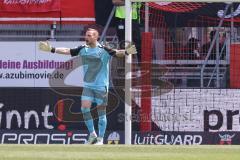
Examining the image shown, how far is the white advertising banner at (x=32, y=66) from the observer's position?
1580 centimetres

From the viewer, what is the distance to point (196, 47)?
53.8 feet

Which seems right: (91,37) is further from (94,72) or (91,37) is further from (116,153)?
(116,153)

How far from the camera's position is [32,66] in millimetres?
15969

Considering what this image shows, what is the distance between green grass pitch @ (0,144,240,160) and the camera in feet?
32.7

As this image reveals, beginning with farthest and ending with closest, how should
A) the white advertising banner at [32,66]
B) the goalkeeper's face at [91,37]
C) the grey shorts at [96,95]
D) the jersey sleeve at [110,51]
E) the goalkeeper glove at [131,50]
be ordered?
1. the white advertising banner at [32,66]
2. the grey shorts at [96,95]
3. the jersey sleeve at [110,51]
4. the goalkeeper's face at [91,37]
5. the goalkeeper glove at [131,50]

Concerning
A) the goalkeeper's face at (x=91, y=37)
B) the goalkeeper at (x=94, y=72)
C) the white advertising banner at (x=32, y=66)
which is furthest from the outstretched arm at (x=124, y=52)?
the white advertising banner at (x=32, y=66)

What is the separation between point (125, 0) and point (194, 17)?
A: 10.2ft

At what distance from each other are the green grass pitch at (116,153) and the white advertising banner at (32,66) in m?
4.43

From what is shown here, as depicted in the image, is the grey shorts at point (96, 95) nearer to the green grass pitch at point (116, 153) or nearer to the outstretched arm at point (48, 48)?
the outstretched arm at point (48, 48)

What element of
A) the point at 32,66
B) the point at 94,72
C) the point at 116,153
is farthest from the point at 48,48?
the point at 116,153

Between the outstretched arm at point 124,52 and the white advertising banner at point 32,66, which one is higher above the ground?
the outstretched arm at point 124,52

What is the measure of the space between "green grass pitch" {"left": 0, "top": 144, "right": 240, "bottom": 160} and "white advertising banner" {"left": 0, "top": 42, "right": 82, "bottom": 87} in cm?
443

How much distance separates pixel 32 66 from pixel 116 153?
19.0 feet

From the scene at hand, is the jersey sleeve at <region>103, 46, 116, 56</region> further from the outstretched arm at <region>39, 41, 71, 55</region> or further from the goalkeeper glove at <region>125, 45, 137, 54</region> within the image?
the outstretched arm at <region>39, 41, 71, 55</region>
